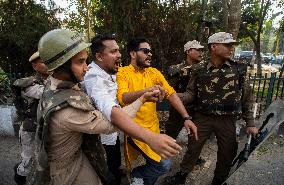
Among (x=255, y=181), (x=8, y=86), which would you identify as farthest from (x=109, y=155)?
(x=8, y=86)

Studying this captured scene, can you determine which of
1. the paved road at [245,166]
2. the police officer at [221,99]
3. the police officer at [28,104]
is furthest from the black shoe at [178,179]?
the police officer at [28,104]

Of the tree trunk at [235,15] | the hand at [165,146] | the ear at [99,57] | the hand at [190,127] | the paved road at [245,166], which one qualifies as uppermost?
the tree trunk at [235,15]

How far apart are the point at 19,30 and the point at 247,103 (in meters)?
6.41

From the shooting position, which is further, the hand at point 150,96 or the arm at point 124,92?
the arm at point 124,92

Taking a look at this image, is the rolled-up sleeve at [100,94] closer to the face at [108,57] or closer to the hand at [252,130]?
the face at [108,57]

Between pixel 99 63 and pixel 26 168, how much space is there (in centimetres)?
147

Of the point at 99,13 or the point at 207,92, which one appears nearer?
the point at 207,92

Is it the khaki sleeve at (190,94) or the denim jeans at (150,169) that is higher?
the khaki sleeve at (190,94)

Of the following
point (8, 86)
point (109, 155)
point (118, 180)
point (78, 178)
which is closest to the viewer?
point (78, 178)

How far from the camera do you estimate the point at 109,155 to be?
3.23 metres

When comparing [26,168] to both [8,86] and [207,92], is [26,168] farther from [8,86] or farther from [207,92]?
[8,86]

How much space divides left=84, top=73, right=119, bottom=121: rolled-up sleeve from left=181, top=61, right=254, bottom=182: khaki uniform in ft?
5.09

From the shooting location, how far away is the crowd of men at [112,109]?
181cm

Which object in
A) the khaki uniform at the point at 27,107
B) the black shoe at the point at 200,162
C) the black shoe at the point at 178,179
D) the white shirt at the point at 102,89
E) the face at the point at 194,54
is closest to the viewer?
the white shirt at the point at 102,89
